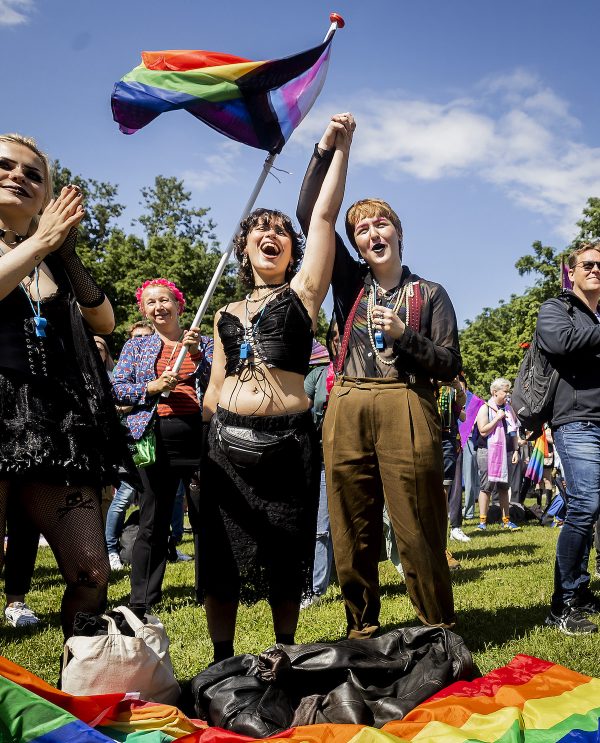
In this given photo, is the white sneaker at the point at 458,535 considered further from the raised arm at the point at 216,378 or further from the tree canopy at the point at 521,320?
the tree canopy at the point at 521,320

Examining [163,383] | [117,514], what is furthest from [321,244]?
[117,514]

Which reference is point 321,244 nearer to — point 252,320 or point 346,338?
point 252,320

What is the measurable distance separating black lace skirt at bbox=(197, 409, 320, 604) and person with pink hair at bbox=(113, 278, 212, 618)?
148 cm

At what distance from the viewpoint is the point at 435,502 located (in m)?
3.93

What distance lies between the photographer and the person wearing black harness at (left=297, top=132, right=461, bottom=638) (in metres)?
3.88

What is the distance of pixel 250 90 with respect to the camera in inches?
174

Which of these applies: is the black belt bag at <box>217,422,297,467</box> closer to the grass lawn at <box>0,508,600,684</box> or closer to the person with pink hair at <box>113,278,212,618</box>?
the grass lawn at <box>0,508,600,684</box>

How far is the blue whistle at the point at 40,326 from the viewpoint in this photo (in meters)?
2.87

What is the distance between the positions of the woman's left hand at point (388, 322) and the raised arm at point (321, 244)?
0.30m

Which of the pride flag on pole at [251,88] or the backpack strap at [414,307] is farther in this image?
the pride flag on pole at [251,88]

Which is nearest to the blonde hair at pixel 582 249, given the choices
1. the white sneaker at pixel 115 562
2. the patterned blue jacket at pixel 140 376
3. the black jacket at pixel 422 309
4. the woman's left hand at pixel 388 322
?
the black jacket at pixel 422 309

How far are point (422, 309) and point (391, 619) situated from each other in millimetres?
2253

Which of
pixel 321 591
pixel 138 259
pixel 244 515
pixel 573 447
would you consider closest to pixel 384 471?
pixel 244 515

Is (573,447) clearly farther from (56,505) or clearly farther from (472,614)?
(56,505)
